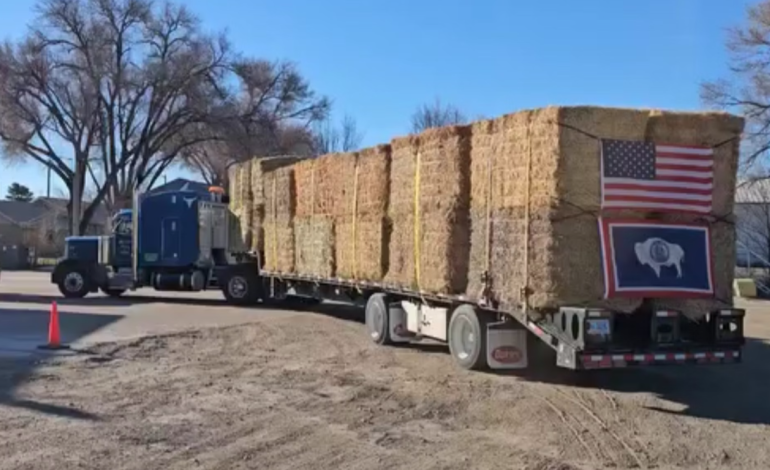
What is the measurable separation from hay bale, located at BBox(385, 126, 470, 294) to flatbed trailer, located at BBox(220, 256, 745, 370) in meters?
0.33

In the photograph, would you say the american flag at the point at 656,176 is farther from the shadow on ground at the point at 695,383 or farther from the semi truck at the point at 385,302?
the shadow on ground at the point at 695,383

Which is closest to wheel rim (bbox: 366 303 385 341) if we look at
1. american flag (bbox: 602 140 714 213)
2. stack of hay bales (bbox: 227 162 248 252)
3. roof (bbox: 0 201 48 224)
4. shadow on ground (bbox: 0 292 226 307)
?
american flag (bbox: 602 140 714 213)

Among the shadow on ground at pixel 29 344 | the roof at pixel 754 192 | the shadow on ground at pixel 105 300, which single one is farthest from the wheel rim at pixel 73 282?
the roof at pixel 754 192

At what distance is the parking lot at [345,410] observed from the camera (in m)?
7.30

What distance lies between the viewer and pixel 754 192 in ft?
131

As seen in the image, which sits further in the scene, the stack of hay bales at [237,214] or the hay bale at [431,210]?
the stack of hay bales at [237,214]

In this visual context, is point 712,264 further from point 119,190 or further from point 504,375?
point 119,190

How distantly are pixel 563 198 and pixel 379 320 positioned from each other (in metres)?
5.88

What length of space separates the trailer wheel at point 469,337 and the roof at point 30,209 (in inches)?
2910

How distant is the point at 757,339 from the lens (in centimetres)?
1655

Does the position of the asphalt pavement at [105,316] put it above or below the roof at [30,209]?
below

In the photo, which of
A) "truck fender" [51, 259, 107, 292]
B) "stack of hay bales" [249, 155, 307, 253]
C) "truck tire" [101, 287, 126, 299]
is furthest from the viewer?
"truck tire" [101, 287, 126, 299]

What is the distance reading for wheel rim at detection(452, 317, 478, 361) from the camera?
11758mm

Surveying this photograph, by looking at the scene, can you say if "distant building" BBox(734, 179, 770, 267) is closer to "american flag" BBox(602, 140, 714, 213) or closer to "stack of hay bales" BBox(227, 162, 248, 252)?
"stack of hay bales" BBox(227, 162, 248, 252)
